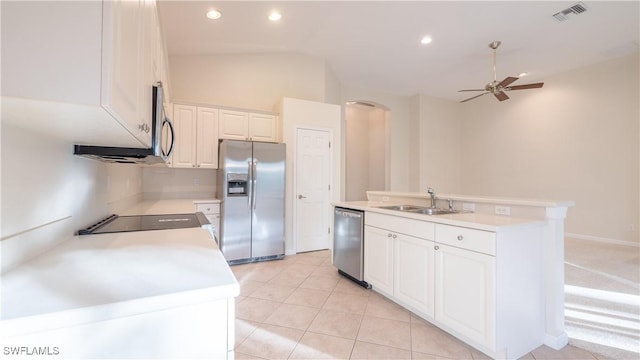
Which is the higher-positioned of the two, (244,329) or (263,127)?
(263,127)

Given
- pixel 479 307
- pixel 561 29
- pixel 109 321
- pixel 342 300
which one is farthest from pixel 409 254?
pixel 561 29

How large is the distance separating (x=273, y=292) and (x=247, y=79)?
11.2 ft

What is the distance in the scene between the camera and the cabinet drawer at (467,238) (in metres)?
1.65

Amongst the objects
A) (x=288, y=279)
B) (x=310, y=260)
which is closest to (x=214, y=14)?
(x=288, y=279)

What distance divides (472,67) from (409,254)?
4.62 m

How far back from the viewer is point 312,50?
4480 millimetres

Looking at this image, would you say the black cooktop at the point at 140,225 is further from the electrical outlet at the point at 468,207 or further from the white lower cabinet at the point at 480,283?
the electrical outlet at the point at 468,207

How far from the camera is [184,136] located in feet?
12.4

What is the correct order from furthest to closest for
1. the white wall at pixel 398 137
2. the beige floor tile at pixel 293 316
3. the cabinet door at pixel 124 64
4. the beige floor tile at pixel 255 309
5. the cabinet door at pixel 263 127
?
the white wall at pixel 398 137, the cabinet door at pixel 263 127, the beige floor tile at pixel 255 309, the beige floor tile at pixel 293 316, the cabinet door at pixel 124 64

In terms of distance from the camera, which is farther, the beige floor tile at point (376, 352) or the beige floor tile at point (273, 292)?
the beige floor tile at point (273, 292)

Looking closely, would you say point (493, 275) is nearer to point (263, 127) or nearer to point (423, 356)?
point (423, 356)

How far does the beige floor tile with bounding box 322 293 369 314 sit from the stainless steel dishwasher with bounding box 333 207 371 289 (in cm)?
25

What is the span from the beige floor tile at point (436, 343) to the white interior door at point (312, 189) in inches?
93.7

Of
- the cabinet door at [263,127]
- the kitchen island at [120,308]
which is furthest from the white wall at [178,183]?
the kitchen island at [120,308]
